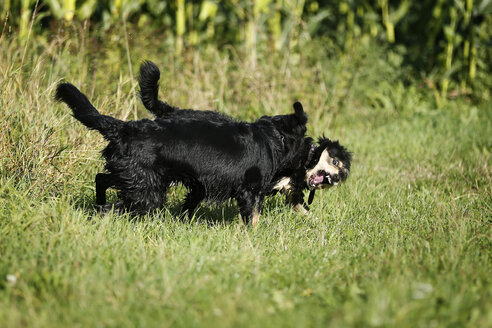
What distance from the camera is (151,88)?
4277mm

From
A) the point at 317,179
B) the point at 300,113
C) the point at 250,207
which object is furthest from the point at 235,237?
the point at 300,113

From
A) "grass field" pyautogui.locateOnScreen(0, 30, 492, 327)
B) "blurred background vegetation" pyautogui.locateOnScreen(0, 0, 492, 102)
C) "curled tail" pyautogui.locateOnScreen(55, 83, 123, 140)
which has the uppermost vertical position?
"blurred background vegetation" pyautogui.locateOnScreen(0, 0, 492, 102)

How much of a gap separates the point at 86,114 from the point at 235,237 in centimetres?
140

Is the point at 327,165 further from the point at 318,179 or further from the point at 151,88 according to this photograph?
the point at 151,88

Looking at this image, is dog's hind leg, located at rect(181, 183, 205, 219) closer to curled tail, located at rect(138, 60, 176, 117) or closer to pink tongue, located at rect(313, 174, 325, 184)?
curled tail, located at rect(138, 60, 176, 117)

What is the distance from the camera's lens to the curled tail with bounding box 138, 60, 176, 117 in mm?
4105

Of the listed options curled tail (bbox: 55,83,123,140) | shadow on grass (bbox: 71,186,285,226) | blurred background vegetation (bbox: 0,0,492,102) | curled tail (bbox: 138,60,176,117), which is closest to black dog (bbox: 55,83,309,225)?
curled tail (bbox: 55,83,123,140)

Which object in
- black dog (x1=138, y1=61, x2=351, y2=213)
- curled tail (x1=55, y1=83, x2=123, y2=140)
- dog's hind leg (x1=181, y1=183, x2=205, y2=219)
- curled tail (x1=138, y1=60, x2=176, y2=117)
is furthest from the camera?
black dog (x1=138, y1=61, x2=351, y2=213)

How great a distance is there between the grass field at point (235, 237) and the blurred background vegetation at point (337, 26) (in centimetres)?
122

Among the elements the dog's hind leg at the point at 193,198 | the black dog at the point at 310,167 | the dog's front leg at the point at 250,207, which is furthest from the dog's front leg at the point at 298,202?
the dog's hind leg at the point at 193,198

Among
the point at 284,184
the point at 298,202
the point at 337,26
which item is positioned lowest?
the point at 298,202

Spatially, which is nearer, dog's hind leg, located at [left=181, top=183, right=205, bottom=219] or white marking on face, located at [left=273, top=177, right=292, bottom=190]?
dog's hind leg, located at [left=181, top=183, right=205, bottom=219]

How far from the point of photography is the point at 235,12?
853cm

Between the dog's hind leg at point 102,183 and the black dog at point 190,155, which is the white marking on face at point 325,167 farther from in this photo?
the dog's hind leg at point 102,183
